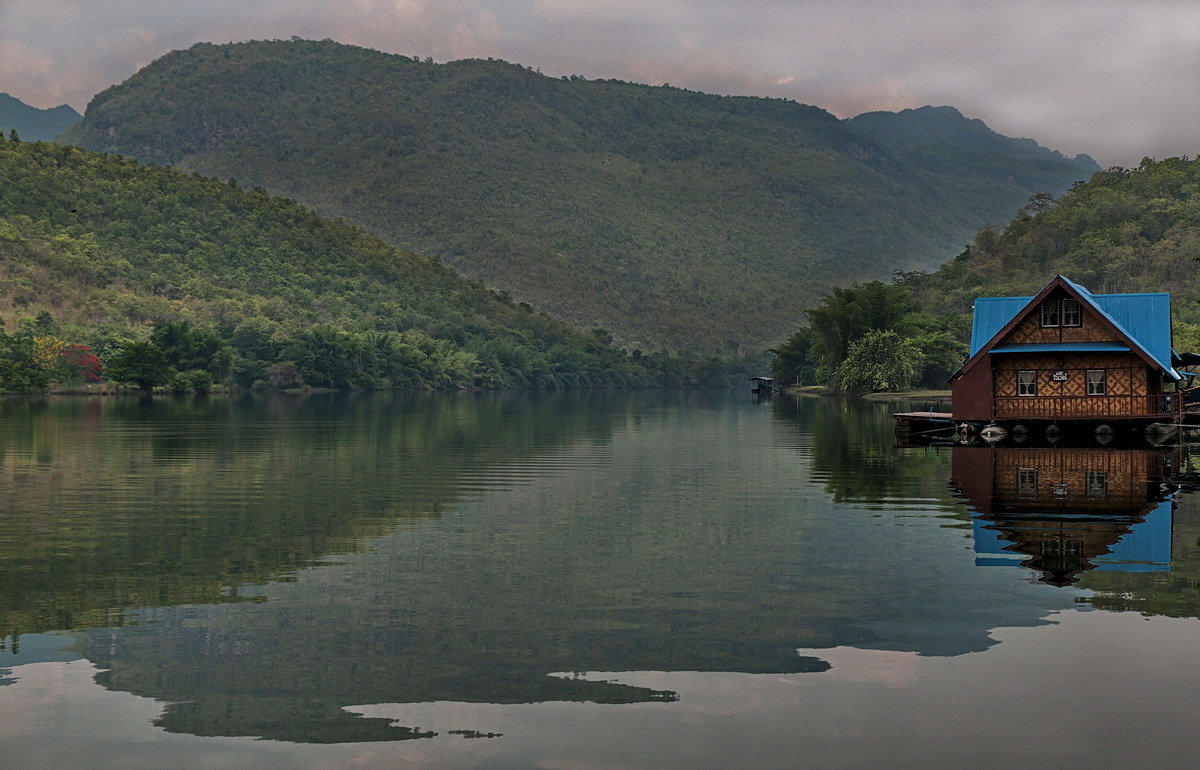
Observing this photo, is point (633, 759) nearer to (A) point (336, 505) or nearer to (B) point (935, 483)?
(A) point (336, 505)

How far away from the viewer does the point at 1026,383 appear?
56.8 meters

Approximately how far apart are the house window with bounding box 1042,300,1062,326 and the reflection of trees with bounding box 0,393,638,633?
2278 centimetres

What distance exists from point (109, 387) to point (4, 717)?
147481 millimetres

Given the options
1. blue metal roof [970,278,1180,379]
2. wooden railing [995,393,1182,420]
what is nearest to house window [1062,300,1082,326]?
blue metal roof [970,278,1180,379]

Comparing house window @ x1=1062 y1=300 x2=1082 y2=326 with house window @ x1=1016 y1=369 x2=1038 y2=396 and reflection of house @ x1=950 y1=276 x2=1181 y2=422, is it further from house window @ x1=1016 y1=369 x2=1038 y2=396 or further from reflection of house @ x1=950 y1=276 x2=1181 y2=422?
house window @ x1=1016 y1=369 x2=1038 y2=396

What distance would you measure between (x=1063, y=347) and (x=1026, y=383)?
265 cm

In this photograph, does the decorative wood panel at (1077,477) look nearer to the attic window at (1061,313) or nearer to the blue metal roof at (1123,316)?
the attic window at (1061,313)

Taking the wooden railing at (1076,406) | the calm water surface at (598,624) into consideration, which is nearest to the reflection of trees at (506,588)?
the calm water surface at (598,624)

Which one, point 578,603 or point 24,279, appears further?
point 24,279

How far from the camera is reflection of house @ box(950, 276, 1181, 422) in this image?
5534 centimetres

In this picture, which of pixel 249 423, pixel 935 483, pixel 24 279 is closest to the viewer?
pixel 935 483

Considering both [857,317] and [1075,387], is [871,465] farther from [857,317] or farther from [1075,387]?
[857,317]

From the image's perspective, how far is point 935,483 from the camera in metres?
34.1

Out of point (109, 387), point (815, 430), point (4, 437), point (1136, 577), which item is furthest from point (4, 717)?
point (109, 387)
